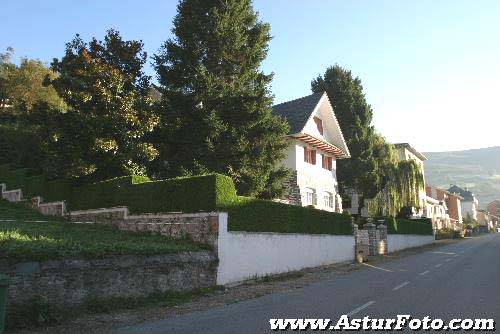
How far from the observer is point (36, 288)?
945cm

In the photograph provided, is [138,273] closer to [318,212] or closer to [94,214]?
[94,214]

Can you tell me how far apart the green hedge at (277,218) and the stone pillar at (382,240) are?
7.58m

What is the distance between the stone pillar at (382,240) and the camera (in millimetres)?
32812

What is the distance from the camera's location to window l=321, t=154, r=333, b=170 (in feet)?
117

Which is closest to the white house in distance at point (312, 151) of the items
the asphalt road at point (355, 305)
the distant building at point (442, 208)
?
the asphalt road at point (355, 305)

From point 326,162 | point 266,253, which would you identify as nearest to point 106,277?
point 266,253

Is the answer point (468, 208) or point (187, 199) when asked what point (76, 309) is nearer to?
point (187, 199)

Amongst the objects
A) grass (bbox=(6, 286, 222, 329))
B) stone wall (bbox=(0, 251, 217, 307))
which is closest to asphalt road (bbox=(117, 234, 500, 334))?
grass (bbox=(6, 286, 222, 329))

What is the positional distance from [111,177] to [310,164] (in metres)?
16.1

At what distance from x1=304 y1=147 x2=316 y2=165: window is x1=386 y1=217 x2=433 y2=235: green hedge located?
816 cm

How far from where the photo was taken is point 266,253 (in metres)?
18.0

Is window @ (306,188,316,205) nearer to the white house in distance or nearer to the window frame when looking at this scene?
the white house in distance

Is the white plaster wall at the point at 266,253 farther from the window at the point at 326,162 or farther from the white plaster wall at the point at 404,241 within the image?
the white plaster wall at the point at 404,241

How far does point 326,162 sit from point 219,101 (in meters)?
15.7
